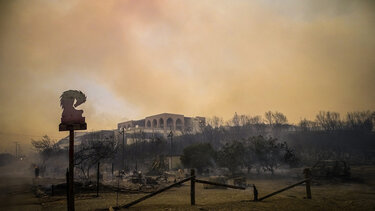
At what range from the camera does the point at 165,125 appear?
83.3 metres

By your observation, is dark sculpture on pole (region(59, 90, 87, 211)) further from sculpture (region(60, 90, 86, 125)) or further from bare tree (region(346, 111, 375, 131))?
bare tree (region(346, 111, 375, 131))

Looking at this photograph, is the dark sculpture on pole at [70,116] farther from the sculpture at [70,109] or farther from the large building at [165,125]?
the large building at [165,125]

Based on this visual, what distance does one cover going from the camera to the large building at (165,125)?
3224 inches

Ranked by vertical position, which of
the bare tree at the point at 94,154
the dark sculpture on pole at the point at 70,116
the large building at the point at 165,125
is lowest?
the bare tree at the point at 94,154

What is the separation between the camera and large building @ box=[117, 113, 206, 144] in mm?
81887

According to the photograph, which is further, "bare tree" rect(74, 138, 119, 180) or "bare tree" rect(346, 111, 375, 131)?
"bare tree" rect(346, 111, 375, 131)

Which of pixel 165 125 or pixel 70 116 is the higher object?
pixel 165 125

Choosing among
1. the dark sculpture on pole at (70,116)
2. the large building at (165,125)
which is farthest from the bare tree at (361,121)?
the dark sculpture on pole at (70,116)

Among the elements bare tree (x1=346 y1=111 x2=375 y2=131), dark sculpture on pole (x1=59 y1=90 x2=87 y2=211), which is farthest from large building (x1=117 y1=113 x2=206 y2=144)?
dark sculpture on pole (x1=59 y1=90 x2=87 y2=211)

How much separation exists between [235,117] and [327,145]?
119ft

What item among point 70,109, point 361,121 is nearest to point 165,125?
point 361,121

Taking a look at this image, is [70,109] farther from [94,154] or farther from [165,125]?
[165,125]

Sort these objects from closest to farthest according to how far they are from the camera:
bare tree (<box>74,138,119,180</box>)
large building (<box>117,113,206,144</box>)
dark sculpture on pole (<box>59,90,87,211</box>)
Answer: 1. dark sculpture on pole (<box>59,90,87,211</box>)
2. bare tree (<box>74,138,119,180</box>)
3. large building (<box>117,113,206,144</box>)

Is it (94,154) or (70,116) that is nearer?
(70,116)
